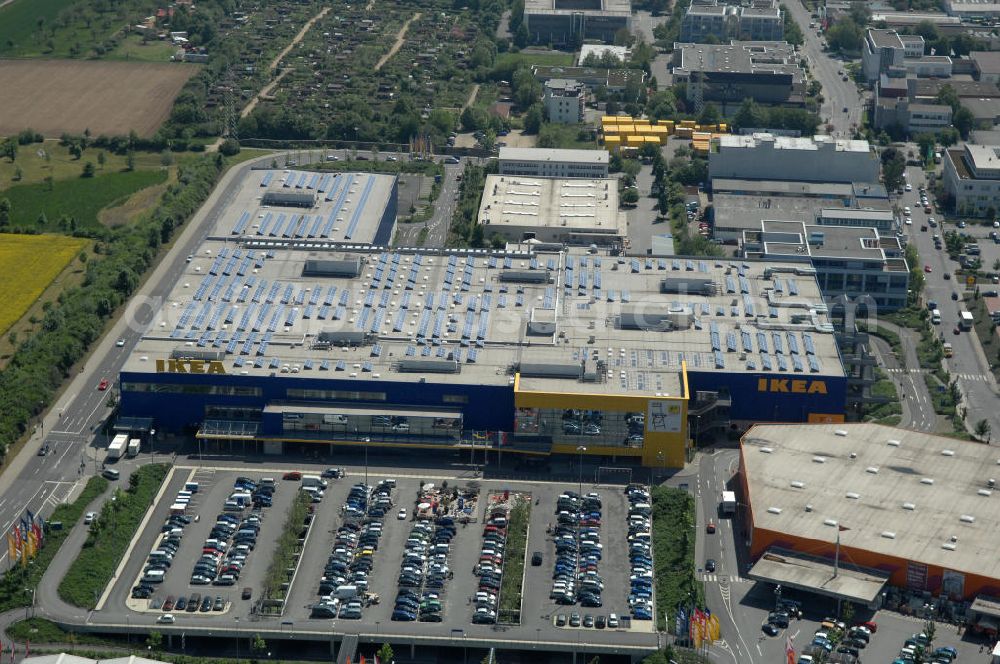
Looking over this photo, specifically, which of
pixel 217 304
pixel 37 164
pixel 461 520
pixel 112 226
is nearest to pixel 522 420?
pixel 461 520

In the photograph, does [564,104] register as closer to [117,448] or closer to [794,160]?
[794,160]

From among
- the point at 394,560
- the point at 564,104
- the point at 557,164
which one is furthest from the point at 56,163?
the point at 394,560

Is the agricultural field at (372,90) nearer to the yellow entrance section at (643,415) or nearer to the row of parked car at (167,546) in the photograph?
the yellow entrance section at (643,415)

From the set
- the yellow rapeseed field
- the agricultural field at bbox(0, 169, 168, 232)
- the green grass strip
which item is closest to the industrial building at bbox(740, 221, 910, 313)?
the green grass strip

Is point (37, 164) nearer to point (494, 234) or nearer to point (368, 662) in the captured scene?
point (494, 234)

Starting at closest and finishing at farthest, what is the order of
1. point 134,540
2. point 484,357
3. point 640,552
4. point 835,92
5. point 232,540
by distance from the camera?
1. point 640,552
2. point 134,540
3. point 232,540
4. point 484,357
5. point 835,92

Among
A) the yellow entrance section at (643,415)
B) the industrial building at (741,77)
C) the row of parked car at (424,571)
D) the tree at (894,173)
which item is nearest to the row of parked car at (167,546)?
the row of parked car at (424,571)
